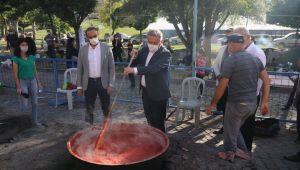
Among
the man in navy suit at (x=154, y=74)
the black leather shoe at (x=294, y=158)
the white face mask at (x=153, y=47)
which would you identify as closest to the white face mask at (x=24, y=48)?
the man in navy suit at (x=154, y=74)

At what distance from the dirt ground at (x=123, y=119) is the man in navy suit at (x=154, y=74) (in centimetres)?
76

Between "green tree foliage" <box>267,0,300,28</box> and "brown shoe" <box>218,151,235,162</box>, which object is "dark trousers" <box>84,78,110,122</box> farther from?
"green tree foliage" <box>267,0,300,28</box>

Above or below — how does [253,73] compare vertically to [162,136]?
above

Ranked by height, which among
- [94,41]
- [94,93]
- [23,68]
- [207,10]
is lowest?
[94,93]

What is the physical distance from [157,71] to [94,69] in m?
1.39

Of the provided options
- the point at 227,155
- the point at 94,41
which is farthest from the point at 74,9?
the point at 227,155

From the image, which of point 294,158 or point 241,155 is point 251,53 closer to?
point 241,155

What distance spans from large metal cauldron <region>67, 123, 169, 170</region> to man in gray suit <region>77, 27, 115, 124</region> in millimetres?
1113

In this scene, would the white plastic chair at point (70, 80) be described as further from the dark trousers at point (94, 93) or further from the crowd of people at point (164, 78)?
the dark trousers at point (94, 93)

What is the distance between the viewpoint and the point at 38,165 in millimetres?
5348

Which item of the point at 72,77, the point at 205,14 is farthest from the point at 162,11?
the point at 72,77

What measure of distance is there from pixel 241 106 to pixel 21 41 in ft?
14.4

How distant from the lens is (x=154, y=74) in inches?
215

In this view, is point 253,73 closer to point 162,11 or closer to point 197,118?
point 197,118
